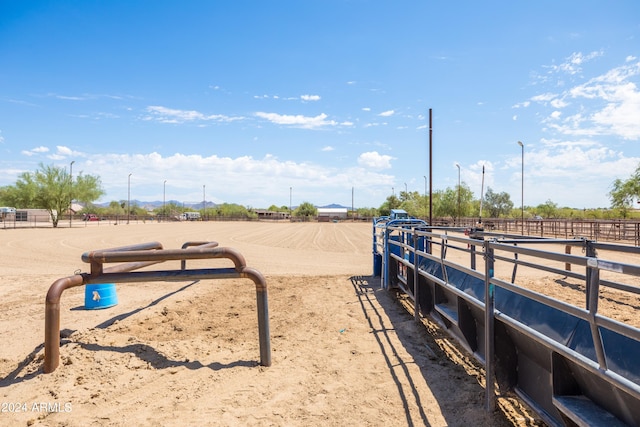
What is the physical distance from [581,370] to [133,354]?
3.98m

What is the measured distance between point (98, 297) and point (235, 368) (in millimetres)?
3353

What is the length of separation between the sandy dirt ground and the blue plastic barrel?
0.12m

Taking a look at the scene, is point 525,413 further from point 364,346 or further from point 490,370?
point 364,346

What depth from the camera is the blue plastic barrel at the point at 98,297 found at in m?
5.83

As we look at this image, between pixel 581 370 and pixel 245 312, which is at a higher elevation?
pixel 581 370

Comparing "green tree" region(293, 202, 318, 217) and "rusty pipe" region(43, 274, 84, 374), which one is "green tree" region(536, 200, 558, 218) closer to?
"green tree" region(293, 202, 318, 217)

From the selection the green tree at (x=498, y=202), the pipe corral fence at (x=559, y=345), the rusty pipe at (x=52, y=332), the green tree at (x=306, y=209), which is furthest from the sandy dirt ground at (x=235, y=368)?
the green tree at (x=498, y=202)

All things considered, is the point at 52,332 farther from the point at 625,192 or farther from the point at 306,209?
the point at 306,209

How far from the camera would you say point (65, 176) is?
42.9m

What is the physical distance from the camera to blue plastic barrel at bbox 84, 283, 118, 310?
5.83 meters

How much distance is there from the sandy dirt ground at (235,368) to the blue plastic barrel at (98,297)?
4.6 inches


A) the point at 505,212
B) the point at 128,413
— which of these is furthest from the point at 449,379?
the point at 505,212

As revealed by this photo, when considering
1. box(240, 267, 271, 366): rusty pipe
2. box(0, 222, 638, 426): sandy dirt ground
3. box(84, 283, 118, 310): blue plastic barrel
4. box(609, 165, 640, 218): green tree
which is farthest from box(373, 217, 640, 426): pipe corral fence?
box(609, 165, 640, 218): green tree

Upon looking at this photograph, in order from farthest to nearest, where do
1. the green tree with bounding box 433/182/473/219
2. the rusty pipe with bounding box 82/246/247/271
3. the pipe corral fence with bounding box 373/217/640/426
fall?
the green tree with bounding box 433/182/473/219 < the rusty pipe with bounding box 82/246/247/271 < the pipe corral fence with bounding box 373/217/640/426
